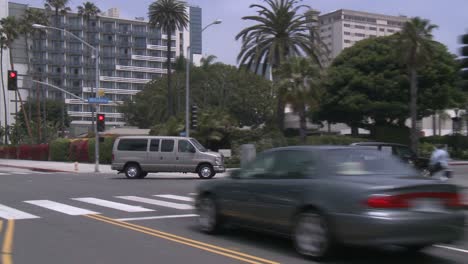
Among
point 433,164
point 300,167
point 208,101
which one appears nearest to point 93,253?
point 300,167

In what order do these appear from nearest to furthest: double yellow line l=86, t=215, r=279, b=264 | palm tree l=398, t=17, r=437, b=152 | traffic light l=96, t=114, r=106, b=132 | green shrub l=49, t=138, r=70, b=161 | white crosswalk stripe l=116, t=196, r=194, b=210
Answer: double yellow line l=86, t=215, r=279, b=264 < white crosswalk stripe l=116, t=196, r=194, b=210 < traffic light l=96, t=114, r=106, b=132 < palm tree l=398, t=17, r=437, b=152 < green shrub l=49, t=138, r=70, b=161

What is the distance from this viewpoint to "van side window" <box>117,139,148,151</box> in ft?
→ 95.9

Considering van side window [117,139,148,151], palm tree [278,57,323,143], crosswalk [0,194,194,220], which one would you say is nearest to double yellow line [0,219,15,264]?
crosswalk [0,194,194,220]

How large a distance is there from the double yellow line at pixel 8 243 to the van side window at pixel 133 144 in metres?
16.4


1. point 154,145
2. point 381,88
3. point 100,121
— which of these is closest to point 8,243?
point 154,145

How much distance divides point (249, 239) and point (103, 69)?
13405cm

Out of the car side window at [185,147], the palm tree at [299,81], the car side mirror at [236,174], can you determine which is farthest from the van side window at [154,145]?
the car side mirror at [236,174]

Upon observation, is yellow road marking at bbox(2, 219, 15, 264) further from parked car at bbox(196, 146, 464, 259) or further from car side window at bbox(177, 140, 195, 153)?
car side window at bbox(177, 140, 195, 153)

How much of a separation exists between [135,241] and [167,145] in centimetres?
1898

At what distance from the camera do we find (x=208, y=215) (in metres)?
10.9

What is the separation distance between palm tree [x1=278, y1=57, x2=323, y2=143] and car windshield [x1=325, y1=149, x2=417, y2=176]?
111 ft

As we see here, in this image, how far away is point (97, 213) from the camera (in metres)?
14.2

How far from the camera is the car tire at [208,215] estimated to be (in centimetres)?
1067

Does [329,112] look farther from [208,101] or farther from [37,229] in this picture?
[37,229]
